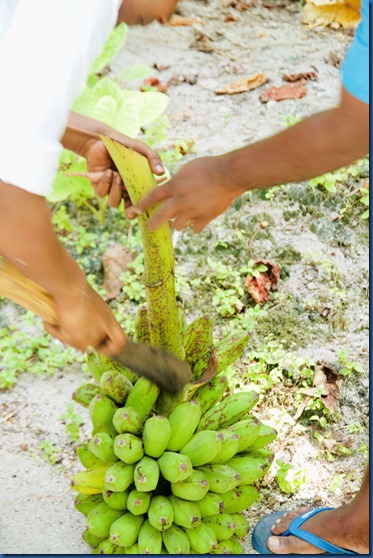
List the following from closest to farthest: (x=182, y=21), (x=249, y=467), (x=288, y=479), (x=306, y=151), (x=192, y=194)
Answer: (x=306, y=151), (x=192, y=194), (x=249, y=467), (x=288, y=479), (x=182, y=21)

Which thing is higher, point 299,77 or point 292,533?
point 299,77

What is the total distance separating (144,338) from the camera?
2.00m

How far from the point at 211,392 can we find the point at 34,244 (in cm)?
89

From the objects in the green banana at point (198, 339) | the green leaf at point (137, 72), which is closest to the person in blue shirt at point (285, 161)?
the green banana at point (198, 339)

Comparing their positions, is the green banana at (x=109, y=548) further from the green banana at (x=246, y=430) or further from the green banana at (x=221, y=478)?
the green banana at (x=246, y=430)

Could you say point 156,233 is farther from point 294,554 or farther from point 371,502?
point 294,554

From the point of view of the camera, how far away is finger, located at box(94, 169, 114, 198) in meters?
1.82

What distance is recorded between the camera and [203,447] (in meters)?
1.84

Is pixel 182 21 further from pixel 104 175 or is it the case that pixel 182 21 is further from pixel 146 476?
pixel 146 476

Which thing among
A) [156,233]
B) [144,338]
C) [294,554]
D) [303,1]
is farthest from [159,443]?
[303,1]

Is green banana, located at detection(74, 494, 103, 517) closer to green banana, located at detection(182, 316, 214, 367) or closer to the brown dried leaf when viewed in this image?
green banana, located at detection(182, 316, 214, 367)

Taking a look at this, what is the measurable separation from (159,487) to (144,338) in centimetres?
40

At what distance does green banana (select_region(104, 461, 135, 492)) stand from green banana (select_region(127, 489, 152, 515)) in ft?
0.11

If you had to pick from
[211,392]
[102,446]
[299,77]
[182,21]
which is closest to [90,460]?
[102,446]
